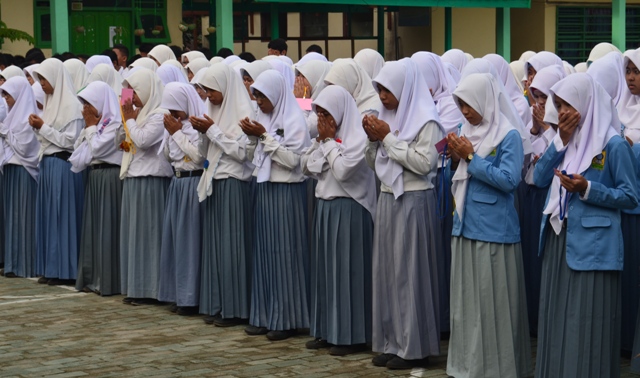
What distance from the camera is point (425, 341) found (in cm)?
732

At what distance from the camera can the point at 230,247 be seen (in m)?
8.79

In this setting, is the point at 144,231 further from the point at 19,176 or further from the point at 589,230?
the point at 589,230

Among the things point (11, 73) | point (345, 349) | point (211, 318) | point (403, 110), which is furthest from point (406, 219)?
point (11, 73)

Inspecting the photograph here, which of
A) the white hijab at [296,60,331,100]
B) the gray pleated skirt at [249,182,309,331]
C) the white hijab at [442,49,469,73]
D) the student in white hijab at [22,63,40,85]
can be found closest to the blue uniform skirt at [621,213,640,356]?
the gray pleated skirt at [249,182,309,331]

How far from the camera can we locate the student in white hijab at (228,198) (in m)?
8.72

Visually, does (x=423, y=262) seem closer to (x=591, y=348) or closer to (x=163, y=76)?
(x=591, y=348)

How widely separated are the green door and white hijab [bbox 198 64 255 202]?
43.5ft

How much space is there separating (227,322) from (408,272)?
1964mm

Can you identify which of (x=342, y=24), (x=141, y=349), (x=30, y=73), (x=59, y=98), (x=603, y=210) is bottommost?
(x=141, y=349)

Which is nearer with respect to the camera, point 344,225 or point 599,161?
point 599,161

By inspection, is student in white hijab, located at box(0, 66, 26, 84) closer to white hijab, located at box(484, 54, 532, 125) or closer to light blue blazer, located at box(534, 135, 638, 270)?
white hijab, located at box(484, 54, 532, 125)

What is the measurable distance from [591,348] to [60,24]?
44.7 feet

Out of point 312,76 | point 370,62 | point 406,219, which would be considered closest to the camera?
point 406,219

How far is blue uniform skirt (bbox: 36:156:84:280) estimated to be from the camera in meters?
10.7
